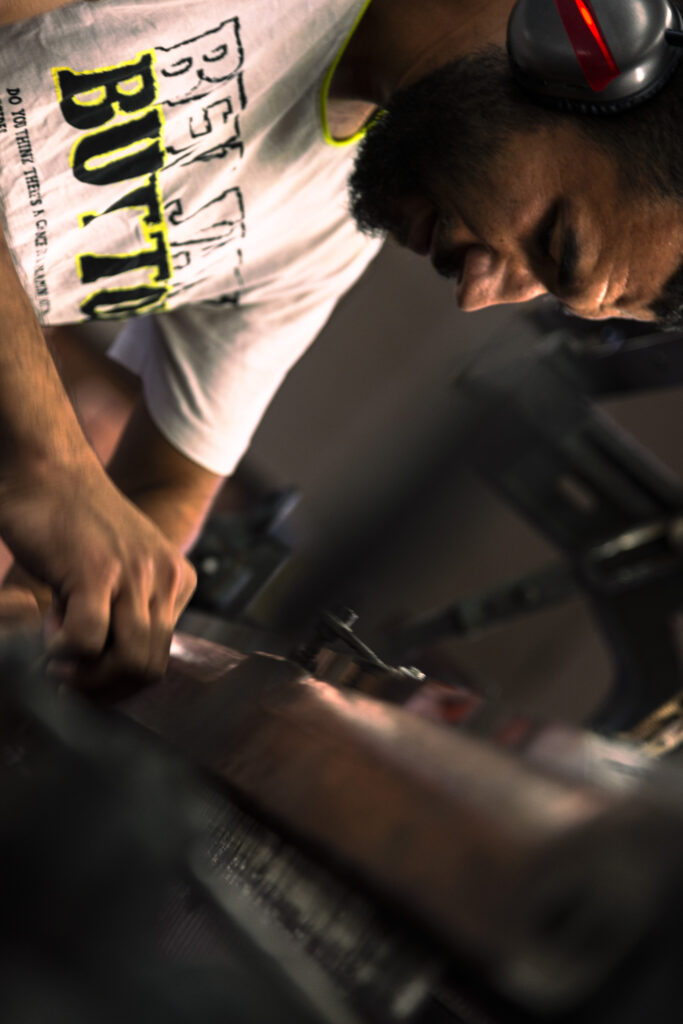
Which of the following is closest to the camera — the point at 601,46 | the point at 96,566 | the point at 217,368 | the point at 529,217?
the point at 96,566

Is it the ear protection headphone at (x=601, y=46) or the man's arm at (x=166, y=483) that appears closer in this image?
the ear protection headphone at (x=601, y=46)

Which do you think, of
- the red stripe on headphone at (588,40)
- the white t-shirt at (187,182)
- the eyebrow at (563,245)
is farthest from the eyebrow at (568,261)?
the white t-shirt at (187,182)

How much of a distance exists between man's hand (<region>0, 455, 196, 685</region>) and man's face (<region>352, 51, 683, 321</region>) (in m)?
0.45

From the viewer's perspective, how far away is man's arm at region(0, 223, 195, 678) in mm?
433

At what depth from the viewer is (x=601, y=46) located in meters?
0.64

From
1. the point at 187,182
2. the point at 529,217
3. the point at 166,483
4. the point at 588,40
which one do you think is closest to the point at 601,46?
the point at 588,40

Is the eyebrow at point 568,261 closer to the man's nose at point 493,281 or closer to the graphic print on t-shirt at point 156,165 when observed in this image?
the man's nose at point 493,281

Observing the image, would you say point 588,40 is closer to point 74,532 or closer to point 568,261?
point 568,261

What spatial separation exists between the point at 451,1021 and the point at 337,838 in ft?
0.21

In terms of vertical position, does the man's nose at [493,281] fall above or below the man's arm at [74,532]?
below

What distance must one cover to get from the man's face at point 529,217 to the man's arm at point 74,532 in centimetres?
42

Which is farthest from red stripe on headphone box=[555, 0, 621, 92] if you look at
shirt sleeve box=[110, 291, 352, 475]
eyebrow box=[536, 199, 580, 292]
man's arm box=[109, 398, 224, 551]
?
man's arm box=[109, 398, 224, 551]

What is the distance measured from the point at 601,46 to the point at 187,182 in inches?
14.6

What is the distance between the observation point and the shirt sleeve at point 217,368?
1009 mm
